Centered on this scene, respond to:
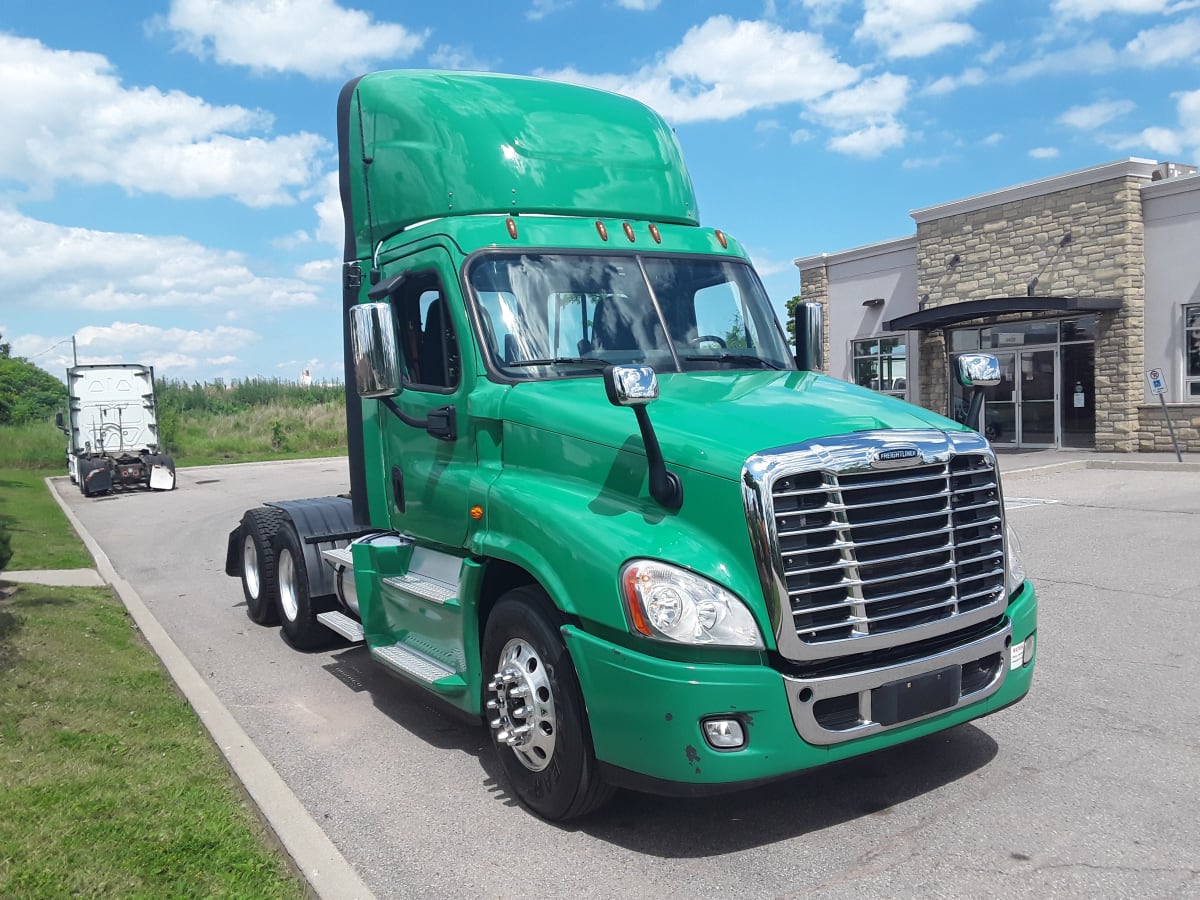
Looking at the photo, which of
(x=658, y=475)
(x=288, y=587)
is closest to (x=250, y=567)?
(x=288, y=587)

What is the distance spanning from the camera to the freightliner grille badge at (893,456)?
3932 mm

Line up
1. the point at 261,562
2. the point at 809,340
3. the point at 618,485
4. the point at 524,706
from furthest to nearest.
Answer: the point at 261,562, the point at 809,340, the point at 524,706, the point at 618,485

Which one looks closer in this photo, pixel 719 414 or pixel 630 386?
pixel 630 386

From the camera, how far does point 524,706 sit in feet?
14.6

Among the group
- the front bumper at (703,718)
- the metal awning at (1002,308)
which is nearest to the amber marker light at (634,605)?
the front bumper at (703,718)

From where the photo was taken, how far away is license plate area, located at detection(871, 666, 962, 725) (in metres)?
3.91

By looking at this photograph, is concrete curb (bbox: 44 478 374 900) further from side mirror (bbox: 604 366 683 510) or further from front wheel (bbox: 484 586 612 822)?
side mirror (bbox: 604 366 683 510)

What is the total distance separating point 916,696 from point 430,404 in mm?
2795

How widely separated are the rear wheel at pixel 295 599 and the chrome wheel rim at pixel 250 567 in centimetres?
38

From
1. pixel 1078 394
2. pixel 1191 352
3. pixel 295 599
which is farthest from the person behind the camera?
pixel 1078 394

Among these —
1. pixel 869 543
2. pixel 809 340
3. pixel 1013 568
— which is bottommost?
pixel 1013 568

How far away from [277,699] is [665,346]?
3.46m

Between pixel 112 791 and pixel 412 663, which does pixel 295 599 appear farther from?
pixel 112 791

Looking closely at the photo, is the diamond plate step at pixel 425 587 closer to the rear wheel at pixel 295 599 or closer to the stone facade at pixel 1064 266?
the rear wheel at pixel 295 599
